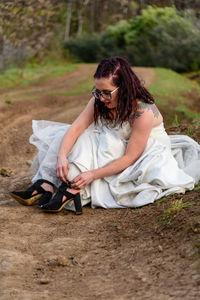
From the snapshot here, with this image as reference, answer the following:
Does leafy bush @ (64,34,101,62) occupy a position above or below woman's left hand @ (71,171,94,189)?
below

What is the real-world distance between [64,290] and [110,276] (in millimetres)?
270

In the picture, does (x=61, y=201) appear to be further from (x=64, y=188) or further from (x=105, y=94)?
(x=105, y=94)

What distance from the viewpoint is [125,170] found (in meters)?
3.37

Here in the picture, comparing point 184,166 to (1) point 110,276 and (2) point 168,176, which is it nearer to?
(2) point 168,176

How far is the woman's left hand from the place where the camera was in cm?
324

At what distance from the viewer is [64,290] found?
2205 millimetres

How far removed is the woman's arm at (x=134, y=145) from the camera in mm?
3316

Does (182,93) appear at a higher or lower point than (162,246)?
lower

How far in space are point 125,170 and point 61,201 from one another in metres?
0.56

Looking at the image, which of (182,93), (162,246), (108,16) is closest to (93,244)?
(162,246)

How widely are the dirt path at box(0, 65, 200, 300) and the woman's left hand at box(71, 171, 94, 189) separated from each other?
26 centimetres

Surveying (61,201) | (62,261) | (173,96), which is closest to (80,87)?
(173,96)

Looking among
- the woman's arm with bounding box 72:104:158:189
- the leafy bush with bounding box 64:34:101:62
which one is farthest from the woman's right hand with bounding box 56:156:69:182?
the leafy bush with bounding box 64:34:101:62

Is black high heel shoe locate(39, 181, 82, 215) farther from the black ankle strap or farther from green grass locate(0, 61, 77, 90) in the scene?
green grass locate(0, 61, 77, 90)
